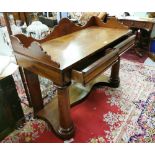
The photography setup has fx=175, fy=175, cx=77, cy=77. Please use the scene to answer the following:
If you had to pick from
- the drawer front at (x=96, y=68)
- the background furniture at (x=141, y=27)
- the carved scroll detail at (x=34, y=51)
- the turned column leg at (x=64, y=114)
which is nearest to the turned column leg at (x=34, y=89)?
the carved scroll detail at (x=34, y=51)

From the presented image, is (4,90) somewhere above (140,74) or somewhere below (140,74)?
above

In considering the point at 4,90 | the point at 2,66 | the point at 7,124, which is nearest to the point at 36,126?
the point at 7,124

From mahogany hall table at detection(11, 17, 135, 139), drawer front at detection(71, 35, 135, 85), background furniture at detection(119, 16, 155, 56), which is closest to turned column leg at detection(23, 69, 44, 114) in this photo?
mahogany hall table at detection(11, 17, 135, 139)

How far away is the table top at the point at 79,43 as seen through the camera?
4.31ft

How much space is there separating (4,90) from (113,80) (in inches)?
53.1

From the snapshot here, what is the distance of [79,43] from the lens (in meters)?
1.59

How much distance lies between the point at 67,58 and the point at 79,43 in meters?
0.35

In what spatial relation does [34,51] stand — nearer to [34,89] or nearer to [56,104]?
[34,89]

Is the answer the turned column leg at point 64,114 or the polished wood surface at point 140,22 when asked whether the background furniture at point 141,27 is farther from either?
the turned column leg at point 64,114

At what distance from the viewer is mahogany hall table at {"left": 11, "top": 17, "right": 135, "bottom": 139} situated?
121cm

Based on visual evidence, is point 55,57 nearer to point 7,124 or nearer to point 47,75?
point 47,75

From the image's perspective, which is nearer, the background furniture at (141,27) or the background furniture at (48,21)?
the background furniture at (48,21)

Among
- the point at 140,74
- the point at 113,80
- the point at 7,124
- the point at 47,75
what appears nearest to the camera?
the point at 47,75

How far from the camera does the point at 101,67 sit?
135cm
